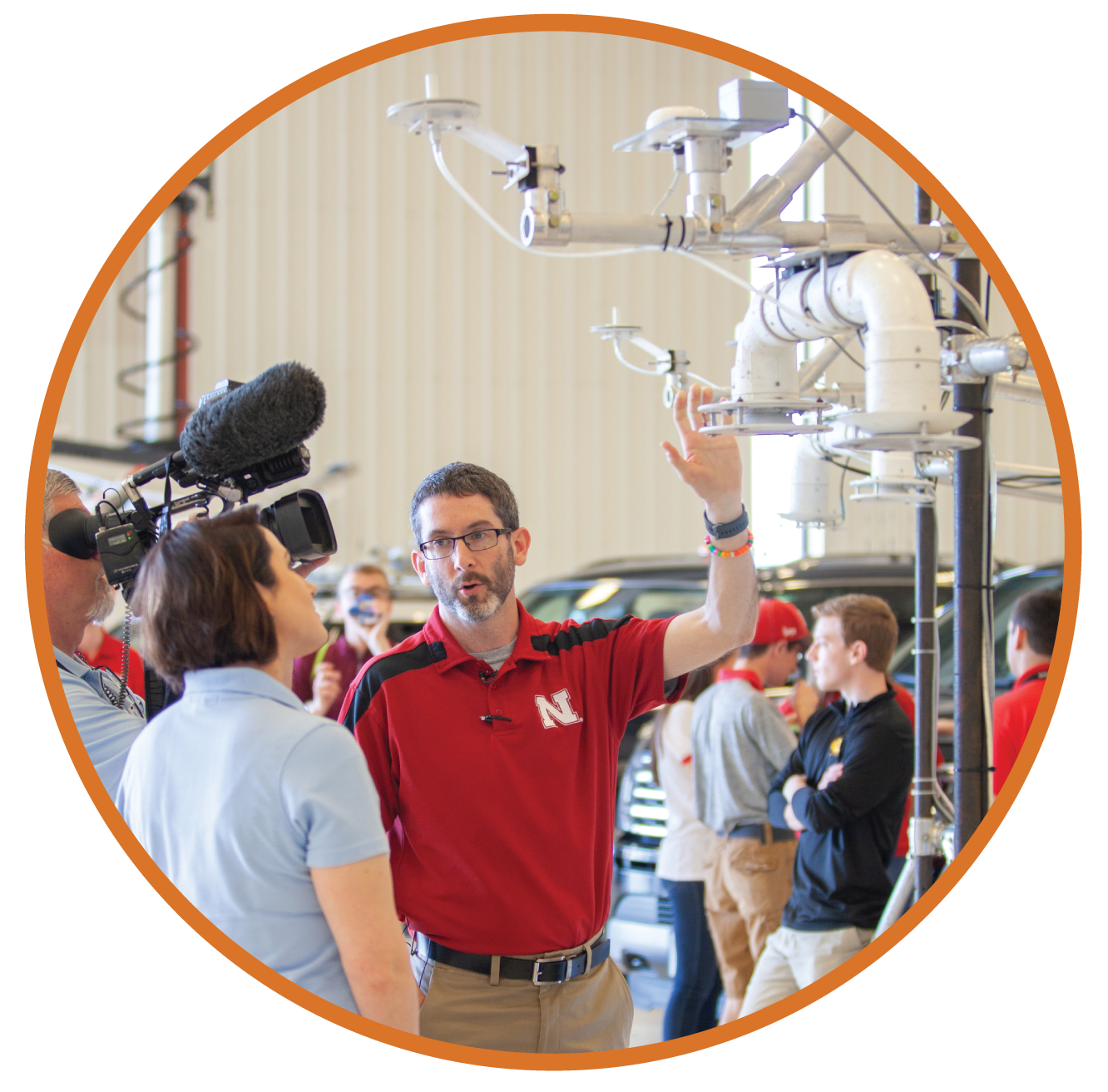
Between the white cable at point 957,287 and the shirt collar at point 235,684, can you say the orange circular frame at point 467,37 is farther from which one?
the shirt collar at point 235,684

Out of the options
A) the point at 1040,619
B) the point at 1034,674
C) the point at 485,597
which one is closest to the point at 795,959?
the point at 1034,674

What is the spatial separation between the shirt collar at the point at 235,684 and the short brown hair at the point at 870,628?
206cm

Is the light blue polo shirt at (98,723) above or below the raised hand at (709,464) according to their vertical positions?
below

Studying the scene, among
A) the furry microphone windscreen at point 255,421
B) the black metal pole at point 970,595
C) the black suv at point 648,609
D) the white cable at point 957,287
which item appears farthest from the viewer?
the black suv at point 648,609

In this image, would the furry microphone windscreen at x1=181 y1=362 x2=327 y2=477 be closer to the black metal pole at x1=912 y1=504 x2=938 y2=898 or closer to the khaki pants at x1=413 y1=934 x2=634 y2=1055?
the khaki pants at x1=413 y1=934 x2=634 y2=1055

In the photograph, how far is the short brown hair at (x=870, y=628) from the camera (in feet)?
10.8

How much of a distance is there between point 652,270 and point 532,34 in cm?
173

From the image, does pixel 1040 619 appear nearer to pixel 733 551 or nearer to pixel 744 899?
pixel 744 899

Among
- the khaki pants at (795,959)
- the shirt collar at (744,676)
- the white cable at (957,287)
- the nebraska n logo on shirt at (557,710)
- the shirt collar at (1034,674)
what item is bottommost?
the khaki pants at (795,959)

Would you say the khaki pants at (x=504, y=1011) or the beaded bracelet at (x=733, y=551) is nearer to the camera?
the khaki pants at (x=504, y=1011)

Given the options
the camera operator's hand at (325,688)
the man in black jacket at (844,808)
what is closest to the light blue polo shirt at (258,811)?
the man in black jacket at (844,808)

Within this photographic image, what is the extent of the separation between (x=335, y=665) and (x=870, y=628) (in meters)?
2.50

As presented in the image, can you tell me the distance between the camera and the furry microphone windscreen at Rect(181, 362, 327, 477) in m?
1.95

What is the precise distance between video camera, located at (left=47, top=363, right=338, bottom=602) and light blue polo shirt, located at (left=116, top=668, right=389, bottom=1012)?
17.2 inches
